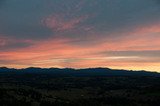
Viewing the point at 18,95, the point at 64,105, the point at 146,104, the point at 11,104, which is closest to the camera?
the point at 11,104

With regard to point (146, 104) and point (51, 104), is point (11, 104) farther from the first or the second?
point (146, 104)

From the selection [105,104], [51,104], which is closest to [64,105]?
[51,104]

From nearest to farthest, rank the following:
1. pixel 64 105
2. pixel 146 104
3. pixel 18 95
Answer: pixel 64 105
pixel 18 95
pixel 146 104

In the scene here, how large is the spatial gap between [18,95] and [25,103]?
22003 mm

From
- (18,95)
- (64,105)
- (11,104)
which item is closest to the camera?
(11,104)

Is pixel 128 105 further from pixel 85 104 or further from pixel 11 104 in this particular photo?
pixel 11 104

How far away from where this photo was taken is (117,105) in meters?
197

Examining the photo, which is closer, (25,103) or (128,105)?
(25,103)

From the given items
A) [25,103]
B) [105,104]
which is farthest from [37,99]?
[105,104]

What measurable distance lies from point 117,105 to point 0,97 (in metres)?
71.5

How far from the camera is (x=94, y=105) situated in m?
178

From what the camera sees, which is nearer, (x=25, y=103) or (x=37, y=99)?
(x=25, y=103)

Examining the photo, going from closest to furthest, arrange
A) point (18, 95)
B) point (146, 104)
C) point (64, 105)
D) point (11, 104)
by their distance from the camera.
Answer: point (11, 104) < point (64, 105) < point (18, 95) < point (146, 104)

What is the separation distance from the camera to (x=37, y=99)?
169750mm
